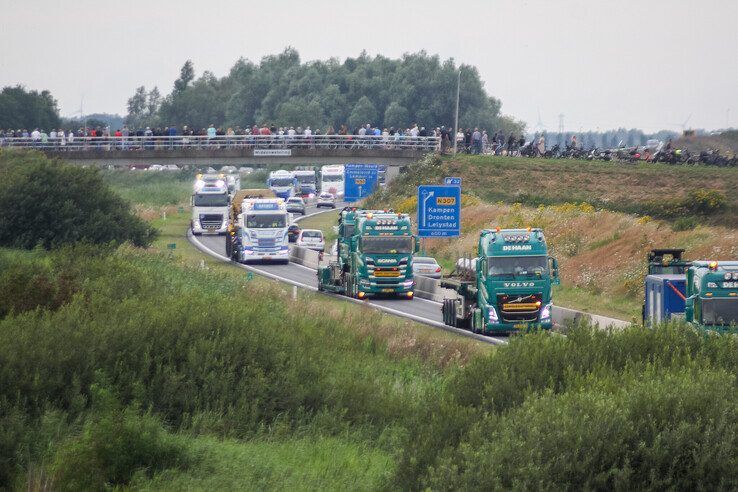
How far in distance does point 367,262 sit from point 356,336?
50.4 ft

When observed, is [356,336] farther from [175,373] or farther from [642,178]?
[642,178]

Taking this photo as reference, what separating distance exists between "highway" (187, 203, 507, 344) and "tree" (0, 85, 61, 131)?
272 feet

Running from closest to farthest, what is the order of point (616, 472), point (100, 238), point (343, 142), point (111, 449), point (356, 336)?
point (616, 472) < point (111, 449) < point (356, 336) < point (100, 238) < point (343, 142)

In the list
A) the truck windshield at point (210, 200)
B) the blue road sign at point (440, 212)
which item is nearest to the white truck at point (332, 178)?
the truck windshield at point (210, 200)

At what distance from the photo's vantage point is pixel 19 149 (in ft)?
266

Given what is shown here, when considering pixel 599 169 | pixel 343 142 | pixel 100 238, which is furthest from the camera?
pixel 343 142

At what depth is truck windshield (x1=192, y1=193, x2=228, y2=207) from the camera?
79806 mm

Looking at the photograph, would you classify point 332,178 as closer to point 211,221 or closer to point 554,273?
point 211,221

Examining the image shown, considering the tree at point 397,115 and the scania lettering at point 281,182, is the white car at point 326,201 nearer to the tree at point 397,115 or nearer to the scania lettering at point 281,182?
the scania lettering at point 281,182

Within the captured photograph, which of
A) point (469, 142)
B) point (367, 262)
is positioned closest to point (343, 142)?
point (469, 142)

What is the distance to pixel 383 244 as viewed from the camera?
155ft

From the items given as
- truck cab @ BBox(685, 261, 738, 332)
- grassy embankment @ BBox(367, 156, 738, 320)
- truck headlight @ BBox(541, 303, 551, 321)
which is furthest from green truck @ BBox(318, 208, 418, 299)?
truck cab @ BBox(685, 261, 738, 332)

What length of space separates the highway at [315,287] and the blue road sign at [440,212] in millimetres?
3172

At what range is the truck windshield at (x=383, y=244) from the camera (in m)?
47.1
